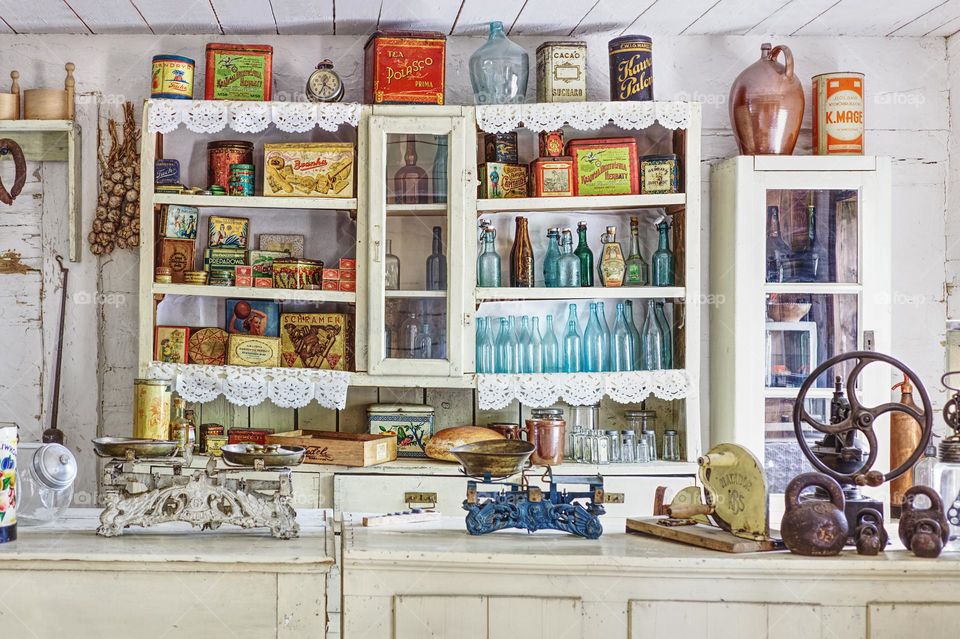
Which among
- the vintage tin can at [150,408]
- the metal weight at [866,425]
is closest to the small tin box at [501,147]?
the vintage tin can at [150,408]

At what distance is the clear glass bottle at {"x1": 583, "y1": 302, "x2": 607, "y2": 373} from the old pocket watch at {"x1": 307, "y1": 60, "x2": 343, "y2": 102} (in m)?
1.24

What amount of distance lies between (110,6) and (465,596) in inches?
102

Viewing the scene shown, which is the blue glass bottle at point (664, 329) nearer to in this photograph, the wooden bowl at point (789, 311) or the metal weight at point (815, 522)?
the wooden bowl at point (789, 311)

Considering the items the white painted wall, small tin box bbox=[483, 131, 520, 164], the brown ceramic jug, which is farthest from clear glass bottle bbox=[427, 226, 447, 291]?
the brown ceramic jug

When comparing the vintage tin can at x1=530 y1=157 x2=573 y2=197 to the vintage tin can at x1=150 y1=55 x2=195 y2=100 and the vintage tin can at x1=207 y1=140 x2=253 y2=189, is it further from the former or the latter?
the vintage tin can at x1=150 y1=55 x2=195 y2=100

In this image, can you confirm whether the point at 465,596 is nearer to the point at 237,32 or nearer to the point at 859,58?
the point at 237,32

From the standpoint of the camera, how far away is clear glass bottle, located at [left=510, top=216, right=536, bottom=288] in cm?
341

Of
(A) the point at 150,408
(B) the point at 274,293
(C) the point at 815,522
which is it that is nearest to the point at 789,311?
(C) the point at 815,522

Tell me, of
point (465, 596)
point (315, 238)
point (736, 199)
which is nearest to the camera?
point (465, 596)

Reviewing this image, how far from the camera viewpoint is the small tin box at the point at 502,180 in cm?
338

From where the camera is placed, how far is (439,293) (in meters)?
3.34

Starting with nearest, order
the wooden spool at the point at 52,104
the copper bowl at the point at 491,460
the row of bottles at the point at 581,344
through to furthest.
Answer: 1. the copper bowl at the point at 491,460
2. the row of bottles at the point at 581,344
3. the wooden spool at the point at 52,104

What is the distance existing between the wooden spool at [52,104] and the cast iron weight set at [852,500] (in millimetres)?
2955

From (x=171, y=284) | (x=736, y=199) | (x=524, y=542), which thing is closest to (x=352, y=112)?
(x=171, y=284)
